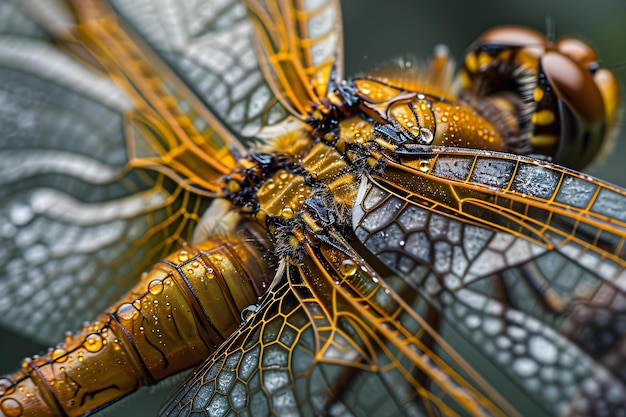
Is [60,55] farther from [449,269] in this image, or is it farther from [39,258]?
[449,269]

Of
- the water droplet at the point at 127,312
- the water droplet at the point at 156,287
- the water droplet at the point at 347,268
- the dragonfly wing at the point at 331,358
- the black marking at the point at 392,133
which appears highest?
the black marking at the point at 392,133

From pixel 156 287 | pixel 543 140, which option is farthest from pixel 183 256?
pixel 543 140

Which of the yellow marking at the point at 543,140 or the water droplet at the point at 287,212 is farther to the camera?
the yellow marking at the point at 543,140

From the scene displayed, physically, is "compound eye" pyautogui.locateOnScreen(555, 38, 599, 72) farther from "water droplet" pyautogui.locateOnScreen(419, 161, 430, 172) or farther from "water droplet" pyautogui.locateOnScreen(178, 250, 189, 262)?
"water droplet" pyautogui.locateOnScreen(178, 250, 189, 262)

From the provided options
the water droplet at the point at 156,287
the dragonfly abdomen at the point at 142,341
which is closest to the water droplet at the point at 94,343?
the dragonfly abdomen at the point at 142,341

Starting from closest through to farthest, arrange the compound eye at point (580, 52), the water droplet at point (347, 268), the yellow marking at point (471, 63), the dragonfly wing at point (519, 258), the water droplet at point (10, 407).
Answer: the dragonfly wing at point (519, 258), the water droplet at point (347, 268), the water droplet at point (10, 407), the compound eye at point (580, 52), the yellow marking at point (471, 63)

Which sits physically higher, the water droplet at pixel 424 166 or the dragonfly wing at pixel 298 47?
the dragonfly wing at pixel 298 47

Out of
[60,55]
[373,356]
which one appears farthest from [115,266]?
[373,356]

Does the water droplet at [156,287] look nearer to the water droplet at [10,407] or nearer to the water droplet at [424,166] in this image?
the water droplet at [10,407]
